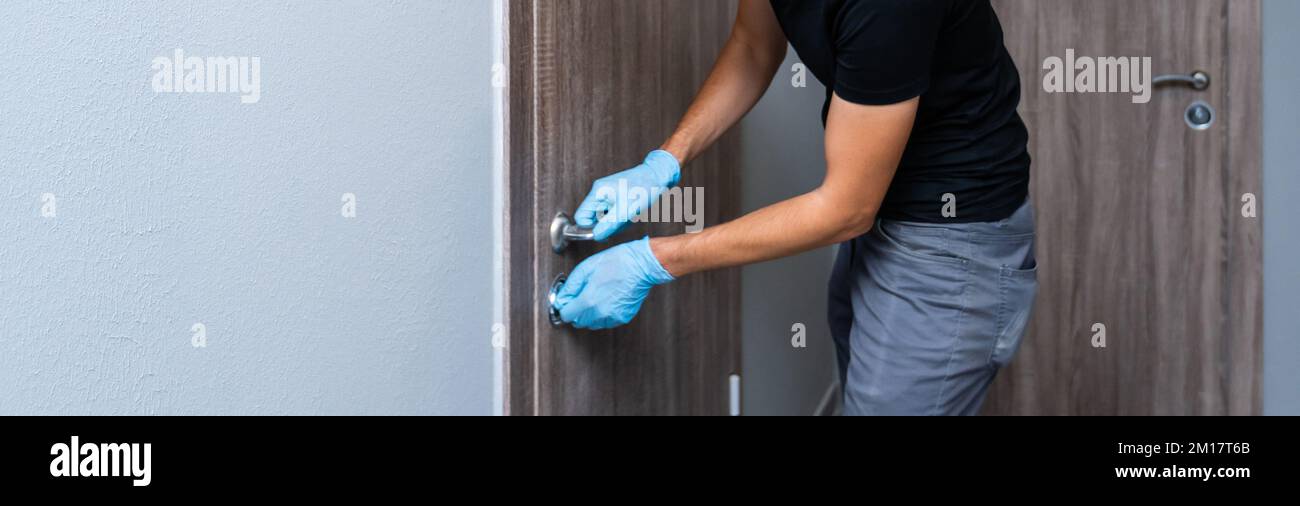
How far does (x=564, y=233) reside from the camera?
1.02 m

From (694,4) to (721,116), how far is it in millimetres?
234

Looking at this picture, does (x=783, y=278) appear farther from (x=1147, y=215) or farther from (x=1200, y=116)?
(x=1200, y=116)

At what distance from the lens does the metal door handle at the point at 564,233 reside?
100 centimetres

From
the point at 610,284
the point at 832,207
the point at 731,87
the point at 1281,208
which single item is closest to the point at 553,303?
the point at 610,284

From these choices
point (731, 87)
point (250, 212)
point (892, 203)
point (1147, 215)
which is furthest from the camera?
point (1147, 215)

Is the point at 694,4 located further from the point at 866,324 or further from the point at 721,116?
the point at 866,324

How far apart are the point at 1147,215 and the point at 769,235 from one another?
123 cm

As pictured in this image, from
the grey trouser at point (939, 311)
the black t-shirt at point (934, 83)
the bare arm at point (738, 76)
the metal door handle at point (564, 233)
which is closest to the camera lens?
the black t-shirt at point (934, 83)

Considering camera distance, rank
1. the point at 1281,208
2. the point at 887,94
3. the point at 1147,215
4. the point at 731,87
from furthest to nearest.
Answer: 1. the point at 1147,215
2. the point at 1281,208
3. the point at 731,87
4. the point at 887,94

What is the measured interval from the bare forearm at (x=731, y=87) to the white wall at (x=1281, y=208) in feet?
3.58

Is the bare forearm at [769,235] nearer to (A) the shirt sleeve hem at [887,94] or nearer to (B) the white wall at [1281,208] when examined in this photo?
(A) the shirt sleeve hem at [887,94]

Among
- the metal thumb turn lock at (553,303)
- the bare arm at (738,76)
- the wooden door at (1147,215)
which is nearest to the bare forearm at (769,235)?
the metal thumb turn lock at (553,303)

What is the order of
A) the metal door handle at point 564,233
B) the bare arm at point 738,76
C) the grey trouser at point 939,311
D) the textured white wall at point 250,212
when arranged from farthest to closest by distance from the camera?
the bare arm at point 738,76 < the grey trouser at point 939,311 < the metal door handle at point 564,233 < the textured white wall at point 250,212
